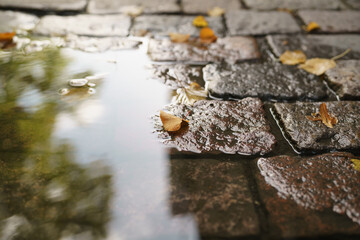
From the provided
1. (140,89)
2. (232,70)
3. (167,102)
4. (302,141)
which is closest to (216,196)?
(302,141)

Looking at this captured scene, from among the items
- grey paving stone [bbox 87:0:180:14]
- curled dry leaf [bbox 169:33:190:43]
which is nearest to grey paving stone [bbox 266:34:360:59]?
curled dry leaf [bbox 169:33:190:43]

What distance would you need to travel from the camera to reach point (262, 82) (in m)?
1.82

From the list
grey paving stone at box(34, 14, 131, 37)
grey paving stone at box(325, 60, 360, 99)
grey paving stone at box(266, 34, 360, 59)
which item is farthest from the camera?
grey paving stone at box(34, 14, 131, 37)

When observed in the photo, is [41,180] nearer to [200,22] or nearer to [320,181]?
[320,181]

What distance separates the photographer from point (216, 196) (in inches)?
46.4

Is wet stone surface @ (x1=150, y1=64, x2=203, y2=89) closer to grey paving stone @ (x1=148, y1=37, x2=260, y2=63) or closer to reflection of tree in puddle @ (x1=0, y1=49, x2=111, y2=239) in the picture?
grey paving stone @ (x1=148, y1=37, x2=260, y2=63)

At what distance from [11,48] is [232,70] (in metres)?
1.58

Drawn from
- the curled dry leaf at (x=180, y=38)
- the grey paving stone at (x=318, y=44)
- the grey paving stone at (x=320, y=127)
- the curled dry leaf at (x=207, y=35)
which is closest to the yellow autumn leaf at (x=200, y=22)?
the curled dry leaf at (x=207, y=35)

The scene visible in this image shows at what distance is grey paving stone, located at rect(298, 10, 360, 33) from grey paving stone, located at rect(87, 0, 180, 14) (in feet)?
3.98

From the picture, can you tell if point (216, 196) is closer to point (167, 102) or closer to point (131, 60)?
point (167, 102)

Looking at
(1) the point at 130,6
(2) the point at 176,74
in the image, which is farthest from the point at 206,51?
(1) the point at 130,6

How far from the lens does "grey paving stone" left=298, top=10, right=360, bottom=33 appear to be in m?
2.50

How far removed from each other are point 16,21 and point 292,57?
223cm

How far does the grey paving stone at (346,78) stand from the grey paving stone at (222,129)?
54 centimetres
